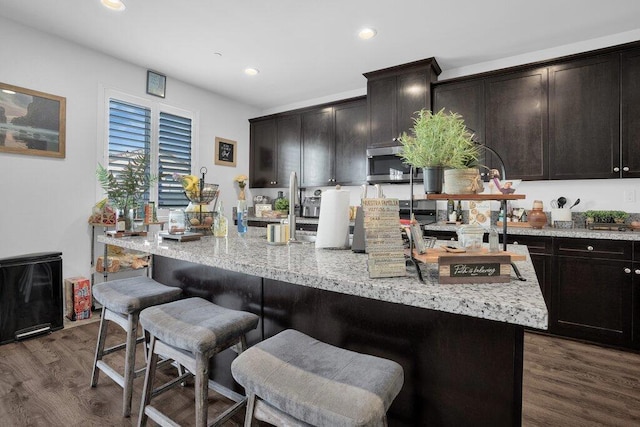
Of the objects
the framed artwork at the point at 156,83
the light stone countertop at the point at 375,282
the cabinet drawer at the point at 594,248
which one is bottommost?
the cabinet drawer at the point at 594,248

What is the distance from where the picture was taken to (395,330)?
1.03 meters

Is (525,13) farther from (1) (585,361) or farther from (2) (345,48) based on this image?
(1) (585,361)

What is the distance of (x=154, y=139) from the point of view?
3.87m

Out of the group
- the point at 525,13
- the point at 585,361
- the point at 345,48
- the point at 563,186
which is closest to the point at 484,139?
the point at 563,186

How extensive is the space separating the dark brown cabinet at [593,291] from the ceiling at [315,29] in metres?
1.90

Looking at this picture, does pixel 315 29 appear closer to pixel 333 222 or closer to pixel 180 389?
pixel 333 222

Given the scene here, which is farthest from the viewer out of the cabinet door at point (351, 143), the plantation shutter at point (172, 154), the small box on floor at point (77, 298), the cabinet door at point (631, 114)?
the cabinet door at point (351, 143)

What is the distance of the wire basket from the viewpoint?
6.05 feet

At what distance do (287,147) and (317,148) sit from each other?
550 millimetres

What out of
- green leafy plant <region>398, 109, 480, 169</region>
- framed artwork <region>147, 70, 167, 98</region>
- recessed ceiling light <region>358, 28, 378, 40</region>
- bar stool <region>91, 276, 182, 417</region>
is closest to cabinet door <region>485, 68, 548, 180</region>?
recessed ceiling light <region>358, 28, 378, 40</region>

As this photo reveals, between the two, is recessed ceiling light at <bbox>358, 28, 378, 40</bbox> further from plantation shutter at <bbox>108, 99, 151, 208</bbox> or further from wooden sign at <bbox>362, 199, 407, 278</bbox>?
plantation shutter at <bbox>108, 99, 151, 208</bbox>

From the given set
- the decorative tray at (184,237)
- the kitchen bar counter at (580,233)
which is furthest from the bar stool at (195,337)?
the kitchen bar counter at (580,233)

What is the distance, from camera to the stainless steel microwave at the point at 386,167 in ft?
12.1

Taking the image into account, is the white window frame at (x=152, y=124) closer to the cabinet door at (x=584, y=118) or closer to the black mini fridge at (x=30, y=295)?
the black mini fridge at (x=30, y=295)
